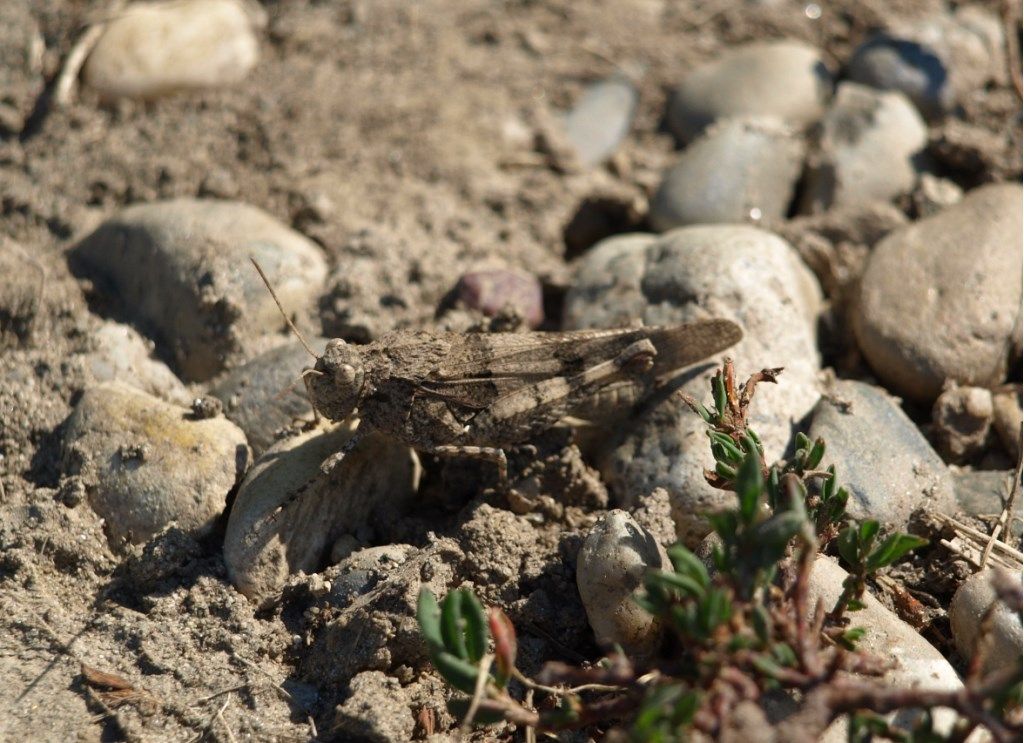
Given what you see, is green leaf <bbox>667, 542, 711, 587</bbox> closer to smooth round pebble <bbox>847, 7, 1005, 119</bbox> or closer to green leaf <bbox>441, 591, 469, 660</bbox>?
green leaf <bbox>441, 591, 469, 660</bbox>

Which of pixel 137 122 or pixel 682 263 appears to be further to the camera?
pixel 137 122

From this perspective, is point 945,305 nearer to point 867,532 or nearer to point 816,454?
point 816,454

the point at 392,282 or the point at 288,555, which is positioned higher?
the point at 392,282

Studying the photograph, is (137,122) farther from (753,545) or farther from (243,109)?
(753,545)

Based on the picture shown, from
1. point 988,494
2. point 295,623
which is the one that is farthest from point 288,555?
point 988,494

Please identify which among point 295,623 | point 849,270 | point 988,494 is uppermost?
point 849,270

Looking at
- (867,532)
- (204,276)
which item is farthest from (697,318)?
(204,276)

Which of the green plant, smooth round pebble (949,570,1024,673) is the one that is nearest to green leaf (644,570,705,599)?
the green plant

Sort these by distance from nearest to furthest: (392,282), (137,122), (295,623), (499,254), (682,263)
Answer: (295,623), (682,263), (392,282), (499,254), (137,122)

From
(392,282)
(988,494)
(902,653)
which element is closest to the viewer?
(902,653)
